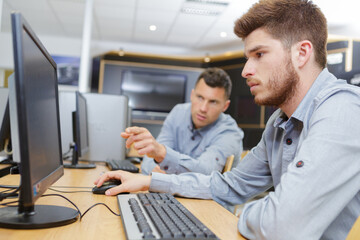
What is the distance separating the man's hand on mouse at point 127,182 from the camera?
3.57ft

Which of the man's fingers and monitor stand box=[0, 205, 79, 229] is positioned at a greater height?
monitor stand box=[0, 205, 79, 229]

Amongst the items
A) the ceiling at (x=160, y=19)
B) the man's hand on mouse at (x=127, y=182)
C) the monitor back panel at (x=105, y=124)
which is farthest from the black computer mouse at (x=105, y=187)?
the ceiling at (x=160, y=19)

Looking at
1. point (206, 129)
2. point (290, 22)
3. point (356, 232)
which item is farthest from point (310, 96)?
point (206, 129)

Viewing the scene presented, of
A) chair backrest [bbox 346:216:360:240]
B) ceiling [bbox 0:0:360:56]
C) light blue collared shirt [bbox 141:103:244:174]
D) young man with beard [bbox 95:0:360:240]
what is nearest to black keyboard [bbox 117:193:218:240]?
young man with beard [bbox 95:0:360:240]

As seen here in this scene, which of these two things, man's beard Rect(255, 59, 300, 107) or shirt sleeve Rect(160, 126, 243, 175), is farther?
shirt sleeve Rect(160, 126, 243, 175)

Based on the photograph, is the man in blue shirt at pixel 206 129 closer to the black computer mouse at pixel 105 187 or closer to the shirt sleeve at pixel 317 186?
the black computer mouse at pixel 105 187

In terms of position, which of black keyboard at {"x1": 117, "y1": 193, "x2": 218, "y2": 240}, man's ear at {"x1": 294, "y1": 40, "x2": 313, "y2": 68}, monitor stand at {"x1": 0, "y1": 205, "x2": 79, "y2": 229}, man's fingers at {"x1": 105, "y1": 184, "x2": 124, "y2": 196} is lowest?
man's fingers at {"x1": 105, "y1": 184, "x2": 124, "y2": 196}

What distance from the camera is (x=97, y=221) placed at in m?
0.79

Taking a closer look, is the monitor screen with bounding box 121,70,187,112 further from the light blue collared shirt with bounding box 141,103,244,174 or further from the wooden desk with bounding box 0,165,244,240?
the wooden desk with bounding box 0,165,244,240

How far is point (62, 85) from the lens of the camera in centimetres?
619

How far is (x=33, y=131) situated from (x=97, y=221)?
0.91 ft

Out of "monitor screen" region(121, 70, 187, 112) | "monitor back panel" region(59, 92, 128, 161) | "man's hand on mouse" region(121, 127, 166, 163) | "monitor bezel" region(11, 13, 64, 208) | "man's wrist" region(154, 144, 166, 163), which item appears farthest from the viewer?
"monitor screen" region(121, 70, 187, 112)

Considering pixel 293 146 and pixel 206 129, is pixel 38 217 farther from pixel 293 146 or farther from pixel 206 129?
pixel 206 129

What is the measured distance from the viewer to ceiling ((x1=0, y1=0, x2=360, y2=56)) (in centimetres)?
425
